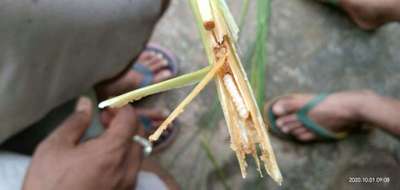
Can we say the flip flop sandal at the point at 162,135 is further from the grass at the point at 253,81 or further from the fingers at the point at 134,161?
the fingers at the point at 134,161

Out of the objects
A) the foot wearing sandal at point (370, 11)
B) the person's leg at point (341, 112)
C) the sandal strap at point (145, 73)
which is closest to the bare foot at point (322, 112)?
the person's leg at point (341, 112)

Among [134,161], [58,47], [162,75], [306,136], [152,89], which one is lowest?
[306,136]

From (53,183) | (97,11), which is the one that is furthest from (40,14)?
(53,183)

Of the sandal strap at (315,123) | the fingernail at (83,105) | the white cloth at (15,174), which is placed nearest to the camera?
→ the white cloth at (15,174)

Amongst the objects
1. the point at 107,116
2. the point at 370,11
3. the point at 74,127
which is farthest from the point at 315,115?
the point at 74,127

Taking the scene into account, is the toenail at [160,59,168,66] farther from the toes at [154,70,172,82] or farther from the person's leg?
the person's leg

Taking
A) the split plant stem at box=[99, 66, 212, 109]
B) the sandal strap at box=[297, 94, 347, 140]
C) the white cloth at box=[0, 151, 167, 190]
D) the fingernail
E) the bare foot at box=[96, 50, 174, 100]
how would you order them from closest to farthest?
1. the split plant stem at box=[99, 66, 212, 109]
2. the white cloth at box=[0, 151, 167, 190]
3. the fingernail
4. the bare foot at box=[96, 50, 174, 100]
5. the sandal strap at box=[297, 94, 347, 140]

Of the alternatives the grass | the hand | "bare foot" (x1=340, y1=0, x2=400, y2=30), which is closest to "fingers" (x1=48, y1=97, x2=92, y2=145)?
the hand

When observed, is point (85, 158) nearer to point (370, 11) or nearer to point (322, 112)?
point (322, 112)
